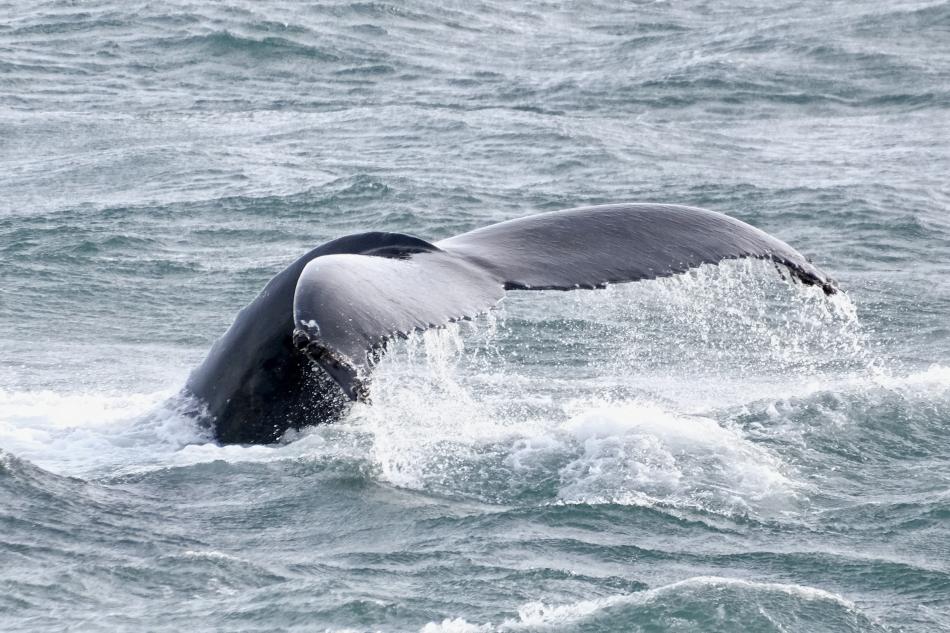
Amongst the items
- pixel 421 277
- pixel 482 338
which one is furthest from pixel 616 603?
pixel 482 338

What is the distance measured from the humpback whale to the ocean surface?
0.26m

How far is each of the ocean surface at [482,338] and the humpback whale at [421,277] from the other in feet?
0.84

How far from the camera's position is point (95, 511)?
5715mm

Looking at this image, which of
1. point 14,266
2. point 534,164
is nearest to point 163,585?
point 14,266

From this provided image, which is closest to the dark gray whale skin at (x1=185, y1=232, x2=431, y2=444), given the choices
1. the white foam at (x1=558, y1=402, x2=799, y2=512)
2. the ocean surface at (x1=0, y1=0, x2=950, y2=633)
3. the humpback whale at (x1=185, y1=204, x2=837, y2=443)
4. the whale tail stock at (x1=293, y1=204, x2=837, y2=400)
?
the humpback whale at (x1=185, y1=204, x2=837, y2=443)

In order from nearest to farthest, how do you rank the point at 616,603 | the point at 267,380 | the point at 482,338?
1. the point at 616,603
2. the point at 267,380
3. the point at 482,338

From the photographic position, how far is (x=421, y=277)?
16.4 ft

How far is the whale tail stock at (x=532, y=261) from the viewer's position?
4574 mm

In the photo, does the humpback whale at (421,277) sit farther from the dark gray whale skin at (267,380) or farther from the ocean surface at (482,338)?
the ocean surface at (482,338)

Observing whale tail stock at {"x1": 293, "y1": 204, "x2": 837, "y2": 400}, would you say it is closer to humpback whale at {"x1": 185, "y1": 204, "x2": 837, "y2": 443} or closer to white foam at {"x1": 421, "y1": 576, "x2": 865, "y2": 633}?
humpback whale at {"x1": 185, "y1": 204, "x2": 837, "y2": 443}

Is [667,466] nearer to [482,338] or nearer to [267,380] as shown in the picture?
[267,380]

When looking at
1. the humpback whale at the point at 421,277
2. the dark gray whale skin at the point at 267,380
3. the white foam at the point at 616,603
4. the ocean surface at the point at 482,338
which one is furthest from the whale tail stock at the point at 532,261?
the white foam at the point at 616,603

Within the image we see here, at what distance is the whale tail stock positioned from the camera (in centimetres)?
457

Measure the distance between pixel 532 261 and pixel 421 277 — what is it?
0.62m
